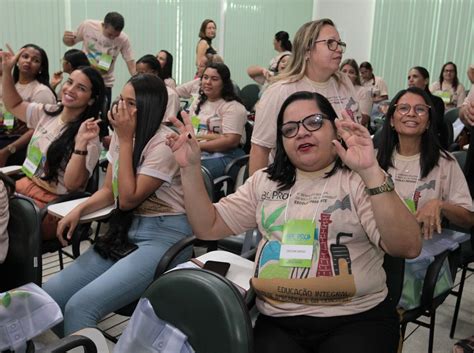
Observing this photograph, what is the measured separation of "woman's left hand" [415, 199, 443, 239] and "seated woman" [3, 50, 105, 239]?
1.62m

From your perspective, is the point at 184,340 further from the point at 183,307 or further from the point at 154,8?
the point at 154,8

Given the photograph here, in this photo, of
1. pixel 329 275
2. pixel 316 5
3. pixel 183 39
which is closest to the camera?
pixel 329 275

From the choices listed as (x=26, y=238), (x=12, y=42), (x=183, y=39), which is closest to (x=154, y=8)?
(x=183, y=39)

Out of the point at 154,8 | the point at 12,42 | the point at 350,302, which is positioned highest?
the point at 154,8

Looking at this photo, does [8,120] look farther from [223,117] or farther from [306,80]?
[306,80]

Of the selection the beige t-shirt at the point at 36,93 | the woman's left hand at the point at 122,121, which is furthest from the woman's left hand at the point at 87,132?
the beige t-shirt at the point at 36,93

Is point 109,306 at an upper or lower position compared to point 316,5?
lower

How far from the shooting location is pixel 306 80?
7.40 feet

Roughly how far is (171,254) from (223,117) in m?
2.15

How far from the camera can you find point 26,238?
1.87 meters

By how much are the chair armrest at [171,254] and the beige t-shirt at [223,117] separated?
6.44ft

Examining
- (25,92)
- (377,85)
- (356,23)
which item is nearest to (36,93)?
(25,92)

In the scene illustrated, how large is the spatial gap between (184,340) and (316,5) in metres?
8.21

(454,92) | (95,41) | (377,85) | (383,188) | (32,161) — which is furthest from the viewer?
(377,85)
